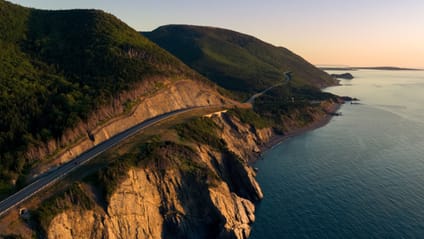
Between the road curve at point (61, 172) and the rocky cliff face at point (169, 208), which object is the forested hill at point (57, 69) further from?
the rocky cliff face at point (169, 208)

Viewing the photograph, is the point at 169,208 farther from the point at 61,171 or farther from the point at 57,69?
the point at 57,69

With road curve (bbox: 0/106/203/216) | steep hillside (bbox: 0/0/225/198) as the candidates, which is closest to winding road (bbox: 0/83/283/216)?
road curve (bbox: 0/106/203/216)

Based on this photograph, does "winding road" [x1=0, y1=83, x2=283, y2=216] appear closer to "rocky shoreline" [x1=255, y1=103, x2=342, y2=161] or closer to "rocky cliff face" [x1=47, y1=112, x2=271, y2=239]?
"rocky cliff face" [x1=47, y1=112, x2=271, y2=239]

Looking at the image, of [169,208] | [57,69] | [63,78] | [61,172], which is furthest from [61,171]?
[57,69]

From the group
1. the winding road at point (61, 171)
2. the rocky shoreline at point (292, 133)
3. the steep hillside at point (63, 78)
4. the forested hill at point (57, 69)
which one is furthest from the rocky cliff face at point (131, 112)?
the rocky shoreline at point (292, 133)

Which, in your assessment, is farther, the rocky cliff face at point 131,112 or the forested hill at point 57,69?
the forested hill at point 57,69

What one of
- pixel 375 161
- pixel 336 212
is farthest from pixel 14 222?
pixel 375 161
